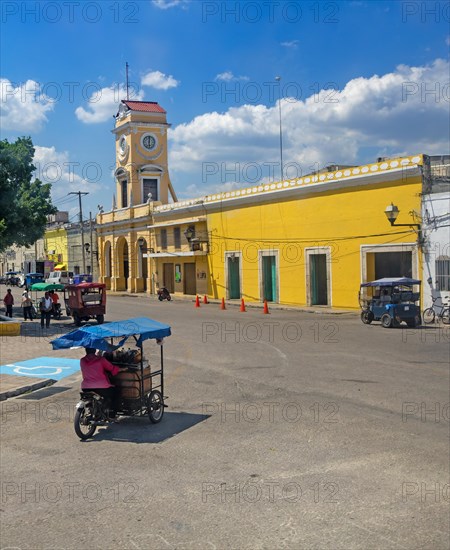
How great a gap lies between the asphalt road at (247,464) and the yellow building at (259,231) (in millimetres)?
15170

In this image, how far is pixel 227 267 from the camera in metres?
41.1

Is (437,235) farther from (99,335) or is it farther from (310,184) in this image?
(99,335)

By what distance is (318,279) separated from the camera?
34531mm

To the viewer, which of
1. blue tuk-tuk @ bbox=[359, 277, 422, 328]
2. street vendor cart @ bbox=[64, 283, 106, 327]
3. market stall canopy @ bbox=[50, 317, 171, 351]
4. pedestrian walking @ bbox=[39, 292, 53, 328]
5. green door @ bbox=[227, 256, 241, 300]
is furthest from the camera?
green door @ bbox=[227, 256, 241, 300]

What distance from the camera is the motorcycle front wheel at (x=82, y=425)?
9.34 m

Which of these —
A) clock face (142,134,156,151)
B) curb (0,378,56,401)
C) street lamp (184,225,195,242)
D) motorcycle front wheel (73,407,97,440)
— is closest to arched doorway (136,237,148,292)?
clock face (142,134,156,151)

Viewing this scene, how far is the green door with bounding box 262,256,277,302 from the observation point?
37487 mm

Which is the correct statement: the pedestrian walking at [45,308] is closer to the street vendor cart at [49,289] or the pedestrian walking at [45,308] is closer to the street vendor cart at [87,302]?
the street vendor cart at [49,289]

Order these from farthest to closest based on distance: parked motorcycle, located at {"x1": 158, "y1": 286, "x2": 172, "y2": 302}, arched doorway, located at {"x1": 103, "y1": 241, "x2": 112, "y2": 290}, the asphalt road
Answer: arched doorway, located at {"x1": 103, "y1": 241, "x2": 112, "y2": 290}, parked motorcycle, located at {"x1": 158, "y1": 286, "x2": 172, "y2": 302}, the asphalt road

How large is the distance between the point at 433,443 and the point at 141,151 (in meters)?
47.3

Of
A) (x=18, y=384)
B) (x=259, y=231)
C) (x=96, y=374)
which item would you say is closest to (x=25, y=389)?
(x=18, y=384)

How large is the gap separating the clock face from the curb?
41210 mm

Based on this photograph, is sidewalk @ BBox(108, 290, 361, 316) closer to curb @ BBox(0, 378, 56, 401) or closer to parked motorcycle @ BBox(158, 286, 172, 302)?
parked motorcycle @ BBox(158, 286, 172, 302)

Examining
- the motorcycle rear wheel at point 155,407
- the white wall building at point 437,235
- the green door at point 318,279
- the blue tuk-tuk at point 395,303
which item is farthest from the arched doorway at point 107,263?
the motorcycle rear wheel at point 155,407
